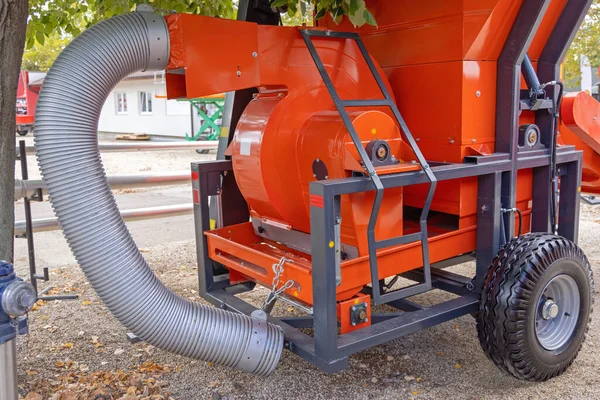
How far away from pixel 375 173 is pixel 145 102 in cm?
2795

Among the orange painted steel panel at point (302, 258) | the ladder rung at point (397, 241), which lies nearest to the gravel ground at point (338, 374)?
the orange painted steel panel at point (302, 258)

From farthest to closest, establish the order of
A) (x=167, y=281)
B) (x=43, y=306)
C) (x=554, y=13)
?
1. (x=167, y=281)
2. (x=43, y=306)
3. (x=554, y=13)

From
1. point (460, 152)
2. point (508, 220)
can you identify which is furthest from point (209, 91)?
point (508, 220)

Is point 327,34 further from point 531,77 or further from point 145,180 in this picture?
point 145,180

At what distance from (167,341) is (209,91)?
132 centimetres

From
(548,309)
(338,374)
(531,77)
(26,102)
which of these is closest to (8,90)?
Result: (338,374)

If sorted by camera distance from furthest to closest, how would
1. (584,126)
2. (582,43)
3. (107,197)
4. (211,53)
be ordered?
(582,43)
(584,126)
(211,53)
(107,197)

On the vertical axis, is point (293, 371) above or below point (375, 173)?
below

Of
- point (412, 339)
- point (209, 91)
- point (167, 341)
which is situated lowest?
point (412, 339)

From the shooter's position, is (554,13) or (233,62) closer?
(233,62)

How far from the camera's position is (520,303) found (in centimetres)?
332

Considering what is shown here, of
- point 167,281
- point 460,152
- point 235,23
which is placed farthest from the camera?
point 167,281

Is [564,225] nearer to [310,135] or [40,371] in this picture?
[310,135]

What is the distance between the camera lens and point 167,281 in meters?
5.77
